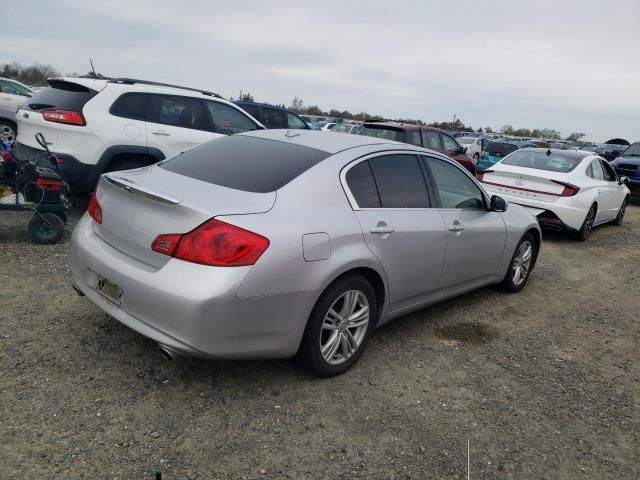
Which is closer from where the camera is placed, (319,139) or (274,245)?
(274,245)

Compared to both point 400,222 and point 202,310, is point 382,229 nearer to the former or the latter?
point 400,222

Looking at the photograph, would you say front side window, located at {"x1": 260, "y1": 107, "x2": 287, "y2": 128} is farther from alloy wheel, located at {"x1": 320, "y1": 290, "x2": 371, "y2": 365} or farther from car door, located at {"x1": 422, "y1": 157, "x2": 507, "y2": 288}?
alloy wheel, located at {"x1": 320, "y1": 290, "x2": 371, "y2": 365}

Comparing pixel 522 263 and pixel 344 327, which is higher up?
pixel 344 327

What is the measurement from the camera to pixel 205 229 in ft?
9.05

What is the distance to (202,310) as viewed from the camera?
2.64 meters

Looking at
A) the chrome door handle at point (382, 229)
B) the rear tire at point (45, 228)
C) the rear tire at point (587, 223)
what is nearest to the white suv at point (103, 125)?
the rear tire at point (45, 228)

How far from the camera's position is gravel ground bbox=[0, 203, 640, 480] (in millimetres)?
2574

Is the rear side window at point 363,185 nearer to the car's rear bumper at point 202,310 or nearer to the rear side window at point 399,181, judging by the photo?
the rear side window at point 399,181

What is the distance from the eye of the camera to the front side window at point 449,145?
39.2 ft

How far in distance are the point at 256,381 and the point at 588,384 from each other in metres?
2.46

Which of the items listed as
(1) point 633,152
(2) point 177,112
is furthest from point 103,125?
(1) point 633,152

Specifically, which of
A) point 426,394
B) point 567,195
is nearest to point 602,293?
point 567,195

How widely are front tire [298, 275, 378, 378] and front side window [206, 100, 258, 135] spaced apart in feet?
15.8

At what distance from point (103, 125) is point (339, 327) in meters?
4.47
